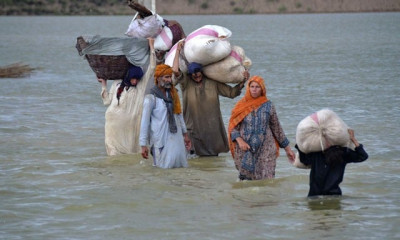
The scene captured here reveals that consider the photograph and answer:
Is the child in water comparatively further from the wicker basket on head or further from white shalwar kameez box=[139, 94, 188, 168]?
the wicker basket on head

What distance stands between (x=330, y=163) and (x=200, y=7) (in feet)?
280

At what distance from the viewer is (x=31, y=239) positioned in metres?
8.39

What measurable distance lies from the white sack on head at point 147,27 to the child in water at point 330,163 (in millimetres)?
3293

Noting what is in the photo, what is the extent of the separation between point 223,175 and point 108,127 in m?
1.49

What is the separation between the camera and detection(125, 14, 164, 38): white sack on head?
11062 mm

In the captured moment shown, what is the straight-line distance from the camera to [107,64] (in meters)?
11.1

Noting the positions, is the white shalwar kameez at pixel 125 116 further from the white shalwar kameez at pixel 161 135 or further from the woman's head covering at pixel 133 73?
the white shalwar kameez at pixel 161 135

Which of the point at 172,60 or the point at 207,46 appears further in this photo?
the point at 172,60

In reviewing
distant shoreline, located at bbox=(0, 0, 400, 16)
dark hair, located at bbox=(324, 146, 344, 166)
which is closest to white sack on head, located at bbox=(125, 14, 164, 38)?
dark hair, located at bbox=(324, 146, 344, 166)

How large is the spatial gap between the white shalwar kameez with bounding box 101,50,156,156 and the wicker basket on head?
0.22 m

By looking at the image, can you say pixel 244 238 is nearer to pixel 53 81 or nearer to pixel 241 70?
pixel 241 70

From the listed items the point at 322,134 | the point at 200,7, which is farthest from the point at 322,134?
the point at 200,7

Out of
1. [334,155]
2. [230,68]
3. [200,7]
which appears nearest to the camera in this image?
[334,155]

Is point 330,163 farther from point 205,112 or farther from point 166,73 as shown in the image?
point 205,112
